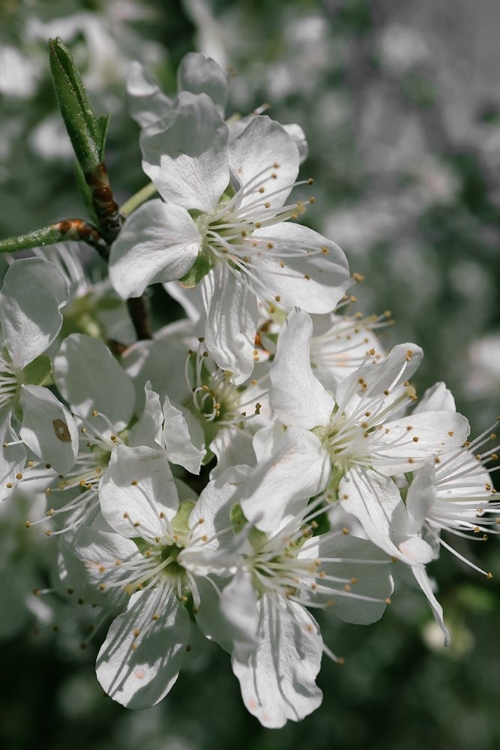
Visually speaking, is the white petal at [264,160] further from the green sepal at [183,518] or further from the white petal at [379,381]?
the green sepal at [183,518]

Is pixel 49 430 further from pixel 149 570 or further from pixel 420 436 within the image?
pixel 420 436

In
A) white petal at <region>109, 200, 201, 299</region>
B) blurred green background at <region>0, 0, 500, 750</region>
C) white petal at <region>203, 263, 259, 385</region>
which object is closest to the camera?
white petal at <region>109, 200, 201, 299</region>

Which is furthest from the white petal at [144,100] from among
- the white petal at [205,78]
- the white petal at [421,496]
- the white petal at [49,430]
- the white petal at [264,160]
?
the white petal at [421,496]

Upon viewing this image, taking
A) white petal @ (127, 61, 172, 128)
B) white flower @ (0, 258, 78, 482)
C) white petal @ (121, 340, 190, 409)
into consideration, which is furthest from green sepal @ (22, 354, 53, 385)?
white petal @ (127, 61, 172, 128)

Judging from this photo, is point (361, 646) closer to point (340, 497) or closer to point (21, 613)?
point (21, 613)

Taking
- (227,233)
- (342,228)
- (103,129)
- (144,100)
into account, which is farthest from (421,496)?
(342,228)

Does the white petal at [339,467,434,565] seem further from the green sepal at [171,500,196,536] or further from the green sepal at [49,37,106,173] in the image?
the green sepal at [49,37,106,173]
